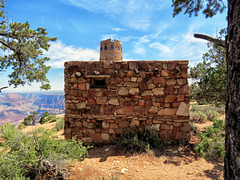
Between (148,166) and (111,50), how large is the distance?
14.3 meters

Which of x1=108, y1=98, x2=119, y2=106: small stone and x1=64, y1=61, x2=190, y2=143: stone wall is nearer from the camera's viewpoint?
x1=64, y1=61, x2=190, y2=143: stone wall

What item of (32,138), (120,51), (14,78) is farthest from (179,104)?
(120,51)

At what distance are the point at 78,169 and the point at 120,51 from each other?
14.8 metres

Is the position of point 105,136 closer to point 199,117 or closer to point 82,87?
point 82,87

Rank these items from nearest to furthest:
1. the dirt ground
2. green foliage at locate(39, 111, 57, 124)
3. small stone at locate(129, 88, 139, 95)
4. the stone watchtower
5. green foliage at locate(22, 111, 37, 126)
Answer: the dirt ground
small stone at locate(129, 88, 139, 95)
green foliage at locate(39, 111, 57, 124)
green foliage at locate(22, 111, 37, 126)
the stone watchtower

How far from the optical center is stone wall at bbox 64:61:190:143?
4.36 meters

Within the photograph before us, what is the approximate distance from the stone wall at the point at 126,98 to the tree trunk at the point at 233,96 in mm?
3076

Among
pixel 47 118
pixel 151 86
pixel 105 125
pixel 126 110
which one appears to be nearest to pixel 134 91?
pixel 151 86

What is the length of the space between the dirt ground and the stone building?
0.61 meters

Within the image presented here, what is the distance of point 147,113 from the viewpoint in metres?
4.43

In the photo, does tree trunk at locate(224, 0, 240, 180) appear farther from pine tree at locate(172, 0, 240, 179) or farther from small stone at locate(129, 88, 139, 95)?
small stone at locate(129, 88, 139, 95)

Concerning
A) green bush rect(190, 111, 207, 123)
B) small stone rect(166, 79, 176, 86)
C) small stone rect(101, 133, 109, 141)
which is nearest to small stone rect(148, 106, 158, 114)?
small stone rect(166, 79, 176, 86)

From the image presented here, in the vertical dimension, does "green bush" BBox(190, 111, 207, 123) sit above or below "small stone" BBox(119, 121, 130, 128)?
A: below

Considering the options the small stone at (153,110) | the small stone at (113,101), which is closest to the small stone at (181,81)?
the small stone at (153,110)
